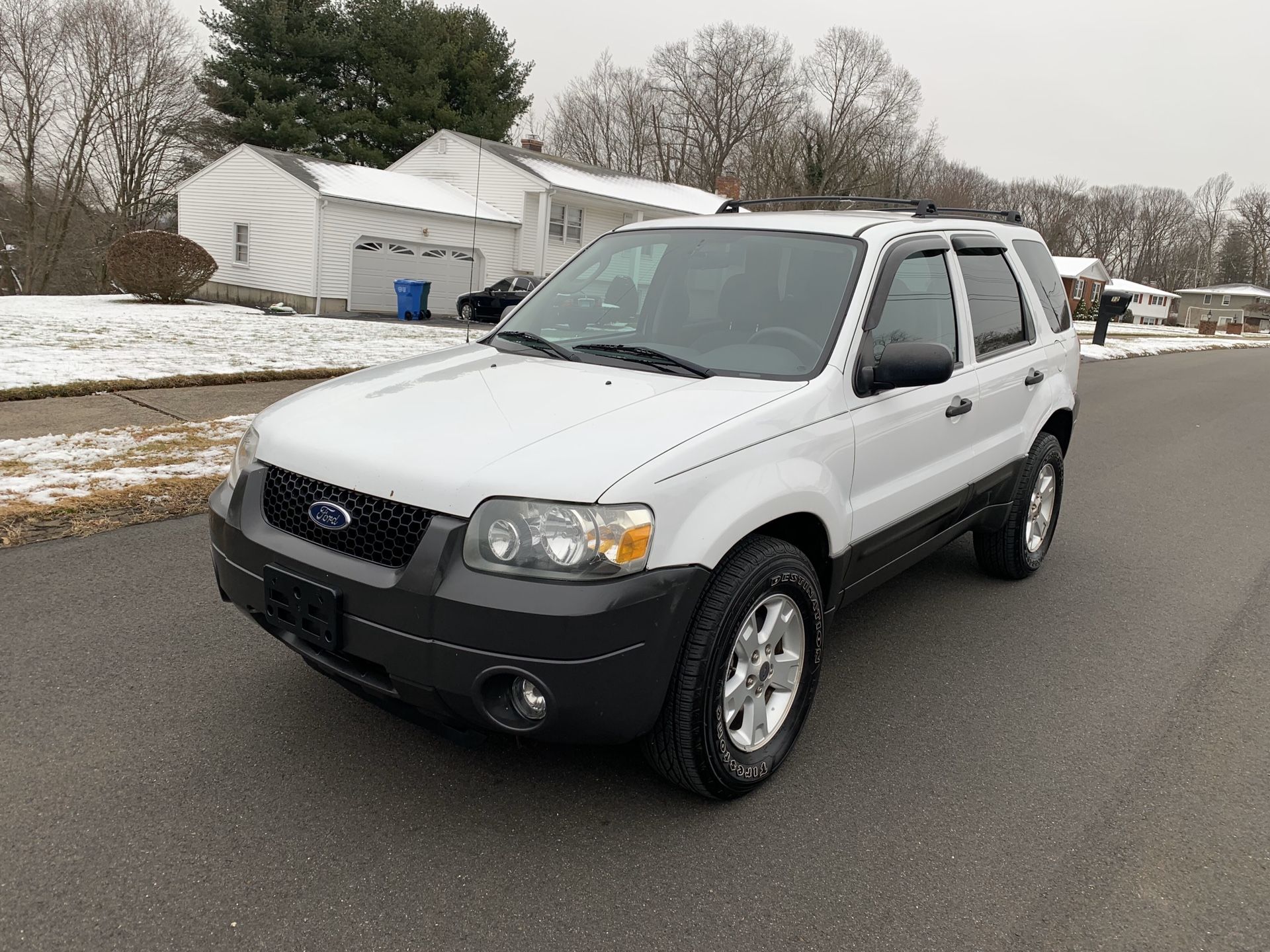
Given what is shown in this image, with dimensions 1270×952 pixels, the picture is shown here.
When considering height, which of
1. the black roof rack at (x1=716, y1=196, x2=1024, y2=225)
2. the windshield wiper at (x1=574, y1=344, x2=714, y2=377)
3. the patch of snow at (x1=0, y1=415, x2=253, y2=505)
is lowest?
the patch of snow at (x1=0, y1=415, x2=253, y2=505)

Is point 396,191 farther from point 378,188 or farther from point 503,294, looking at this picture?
point 503,294

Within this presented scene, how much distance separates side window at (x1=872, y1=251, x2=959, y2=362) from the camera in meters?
3.67

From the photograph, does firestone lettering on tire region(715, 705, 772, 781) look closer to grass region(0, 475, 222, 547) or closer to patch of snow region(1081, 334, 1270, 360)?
grass region(0, 475, 222, 547)

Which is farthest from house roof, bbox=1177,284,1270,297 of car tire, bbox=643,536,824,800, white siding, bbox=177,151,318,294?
car tire, bbox=643,536,824,800

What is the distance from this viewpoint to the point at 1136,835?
115 inches

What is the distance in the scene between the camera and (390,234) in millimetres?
26219

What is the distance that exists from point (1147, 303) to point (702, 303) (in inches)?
3745

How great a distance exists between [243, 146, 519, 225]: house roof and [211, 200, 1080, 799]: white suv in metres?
22.4

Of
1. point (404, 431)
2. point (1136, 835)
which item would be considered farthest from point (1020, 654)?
point (404, 431)

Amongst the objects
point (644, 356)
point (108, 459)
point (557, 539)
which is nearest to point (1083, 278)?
point (108, 459)

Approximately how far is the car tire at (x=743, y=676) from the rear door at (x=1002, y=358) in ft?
5.65

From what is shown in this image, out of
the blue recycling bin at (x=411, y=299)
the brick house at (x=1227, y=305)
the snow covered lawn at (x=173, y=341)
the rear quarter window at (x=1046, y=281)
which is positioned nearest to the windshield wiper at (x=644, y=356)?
the rear quarter window at (x=1046, y=281)

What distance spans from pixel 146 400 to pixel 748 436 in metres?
8.00

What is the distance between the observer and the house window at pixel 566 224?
30.1 m
